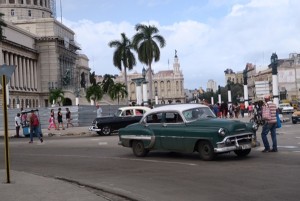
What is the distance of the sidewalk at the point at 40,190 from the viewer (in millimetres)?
9477

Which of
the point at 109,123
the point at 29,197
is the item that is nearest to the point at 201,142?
the point at 29,197

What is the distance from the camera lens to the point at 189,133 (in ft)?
48.1

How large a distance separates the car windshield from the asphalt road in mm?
1235

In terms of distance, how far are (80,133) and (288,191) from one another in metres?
26.2

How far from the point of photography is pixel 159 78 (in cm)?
15750

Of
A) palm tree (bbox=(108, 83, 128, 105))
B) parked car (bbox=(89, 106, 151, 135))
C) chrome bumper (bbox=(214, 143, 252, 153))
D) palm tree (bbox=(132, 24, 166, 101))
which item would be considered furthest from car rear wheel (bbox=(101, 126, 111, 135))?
palm tree (bbox=(108, 83, 128, 105))

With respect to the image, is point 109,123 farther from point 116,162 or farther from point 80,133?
point 116,162

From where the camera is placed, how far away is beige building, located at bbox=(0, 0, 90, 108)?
99.1 meters

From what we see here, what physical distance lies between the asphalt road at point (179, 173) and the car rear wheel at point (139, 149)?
212 mm

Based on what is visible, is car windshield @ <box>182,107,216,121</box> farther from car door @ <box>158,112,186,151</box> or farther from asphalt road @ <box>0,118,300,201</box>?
asphalt road @ <box>0,118,300,201</box>

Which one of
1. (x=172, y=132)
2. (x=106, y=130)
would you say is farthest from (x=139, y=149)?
(x=106, y=130)

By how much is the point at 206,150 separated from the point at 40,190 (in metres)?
5.59

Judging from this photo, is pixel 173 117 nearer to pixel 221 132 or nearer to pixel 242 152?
pixel 221 132

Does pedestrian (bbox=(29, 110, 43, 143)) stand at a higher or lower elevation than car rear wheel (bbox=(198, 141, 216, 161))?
higher
